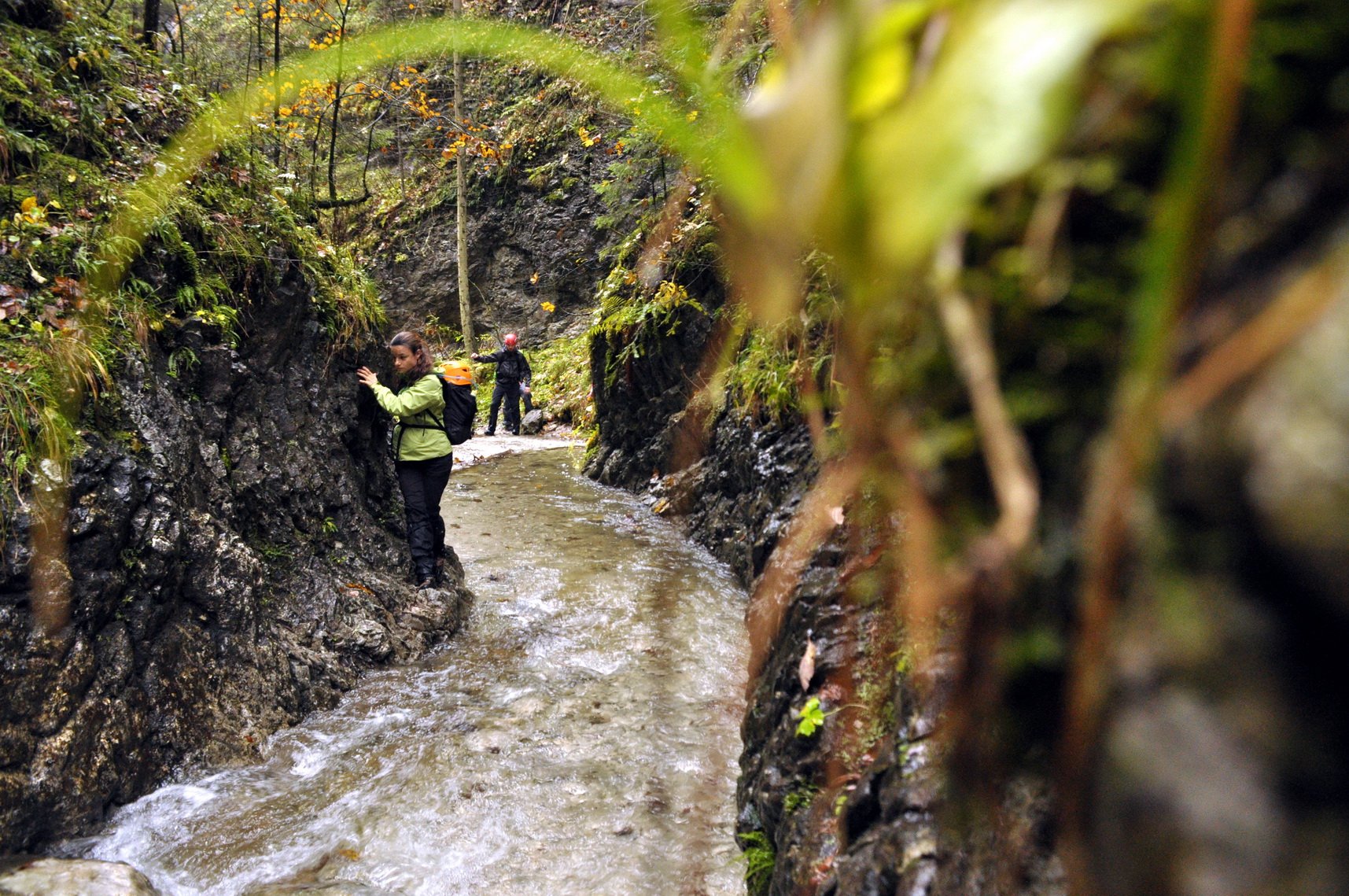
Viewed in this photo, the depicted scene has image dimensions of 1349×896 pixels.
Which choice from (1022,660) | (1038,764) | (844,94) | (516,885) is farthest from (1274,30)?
(516,885)

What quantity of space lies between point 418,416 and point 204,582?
208 centimetres

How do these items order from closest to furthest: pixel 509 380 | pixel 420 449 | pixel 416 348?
pixel 416 348, pixel 420 449, pixel 509 380

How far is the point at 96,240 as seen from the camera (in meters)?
4.08

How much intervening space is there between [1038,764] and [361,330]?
5.95 metres

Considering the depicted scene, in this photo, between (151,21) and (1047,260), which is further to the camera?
(151,21)

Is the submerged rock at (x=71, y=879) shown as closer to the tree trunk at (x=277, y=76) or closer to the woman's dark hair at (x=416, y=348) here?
the tree trunk at (x=277, y=76)

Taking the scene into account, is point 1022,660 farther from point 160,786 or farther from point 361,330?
point 361,330

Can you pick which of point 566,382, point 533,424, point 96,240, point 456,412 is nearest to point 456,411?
point 456,412

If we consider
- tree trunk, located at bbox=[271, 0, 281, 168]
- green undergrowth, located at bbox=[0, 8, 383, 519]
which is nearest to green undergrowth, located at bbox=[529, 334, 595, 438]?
tree trunk, located at bbox=[271, 0, 281, 168]

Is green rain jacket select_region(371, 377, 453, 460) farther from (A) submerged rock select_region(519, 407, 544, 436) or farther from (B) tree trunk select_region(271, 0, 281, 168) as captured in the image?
(A) submerged rock select_region(519, 407, 544, 436)

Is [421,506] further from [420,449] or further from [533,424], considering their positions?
[533,424]

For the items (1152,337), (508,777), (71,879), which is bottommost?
(508,777)

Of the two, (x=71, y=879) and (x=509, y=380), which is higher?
(x=509, y=380)

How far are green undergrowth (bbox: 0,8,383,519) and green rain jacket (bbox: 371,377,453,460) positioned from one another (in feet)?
1.88
